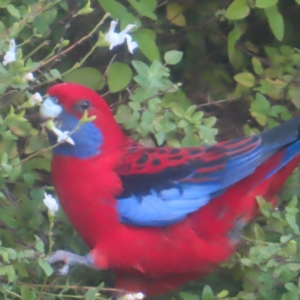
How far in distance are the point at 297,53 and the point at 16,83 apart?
3.26 feet

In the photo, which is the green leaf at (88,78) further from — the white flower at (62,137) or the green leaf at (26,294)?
the green leaf at (26,294)

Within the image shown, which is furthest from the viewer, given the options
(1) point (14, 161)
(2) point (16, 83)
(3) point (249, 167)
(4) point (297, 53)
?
(4) point (297, 53)

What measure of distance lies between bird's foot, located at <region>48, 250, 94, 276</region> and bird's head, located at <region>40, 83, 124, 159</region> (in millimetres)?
222

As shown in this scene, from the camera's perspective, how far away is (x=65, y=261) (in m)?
1.60

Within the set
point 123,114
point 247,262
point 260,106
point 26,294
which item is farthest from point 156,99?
point 26,294

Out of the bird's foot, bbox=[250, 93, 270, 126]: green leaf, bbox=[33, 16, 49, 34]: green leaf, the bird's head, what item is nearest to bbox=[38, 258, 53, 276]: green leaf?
the bird's foot

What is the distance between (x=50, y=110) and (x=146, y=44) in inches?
16.3

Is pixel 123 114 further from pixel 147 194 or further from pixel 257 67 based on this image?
pixel 257 67

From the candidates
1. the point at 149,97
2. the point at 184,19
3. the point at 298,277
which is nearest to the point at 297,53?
the point at 184,19

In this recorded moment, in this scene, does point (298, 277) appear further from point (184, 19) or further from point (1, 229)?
point (184, 19)

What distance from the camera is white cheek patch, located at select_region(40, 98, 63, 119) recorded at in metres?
1.57

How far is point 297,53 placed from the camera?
2.12 m

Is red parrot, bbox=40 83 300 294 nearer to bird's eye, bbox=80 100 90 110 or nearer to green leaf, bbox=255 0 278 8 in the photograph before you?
bird's eye, bbox=80 100 90 110

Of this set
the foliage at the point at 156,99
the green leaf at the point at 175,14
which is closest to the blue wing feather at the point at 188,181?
the foliage at the point at 156,99
